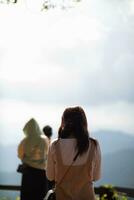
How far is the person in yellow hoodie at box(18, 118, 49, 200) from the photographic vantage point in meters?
11.8

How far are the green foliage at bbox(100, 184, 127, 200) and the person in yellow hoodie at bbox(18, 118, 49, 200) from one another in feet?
3.81

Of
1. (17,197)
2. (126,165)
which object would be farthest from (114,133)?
(17,197)

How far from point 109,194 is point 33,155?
137 cm

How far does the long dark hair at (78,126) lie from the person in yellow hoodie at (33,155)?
5040 millimetres

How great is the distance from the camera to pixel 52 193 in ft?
22.1

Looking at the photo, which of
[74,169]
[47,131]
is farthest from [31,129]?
[74,169]

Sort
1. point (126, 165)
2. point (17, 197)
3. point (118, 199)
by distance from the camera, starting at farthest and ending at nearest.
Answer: point (126, 165) → point (17, 197) → point (118, 199)

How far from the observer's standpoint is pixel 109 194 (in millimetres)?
11297

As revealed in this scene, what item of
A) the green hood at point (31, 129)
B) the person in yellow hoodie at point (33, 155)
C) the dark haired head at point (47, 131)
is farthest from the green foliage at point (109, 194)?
the dark haired head at point (47, 131)

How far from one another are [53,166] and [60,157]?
0.36 feet

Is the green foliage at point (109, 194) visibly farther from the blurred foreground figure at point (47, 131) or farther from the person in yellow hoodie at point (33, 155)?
the blurred foreground figure at point (47, 131)

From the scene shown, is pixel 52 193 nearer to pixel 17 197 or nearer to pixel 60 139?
pixel 60 139

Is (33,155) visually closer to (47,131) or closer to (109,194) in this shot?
(47,131)

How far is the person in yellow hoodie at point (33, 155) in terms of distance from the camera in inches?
463
